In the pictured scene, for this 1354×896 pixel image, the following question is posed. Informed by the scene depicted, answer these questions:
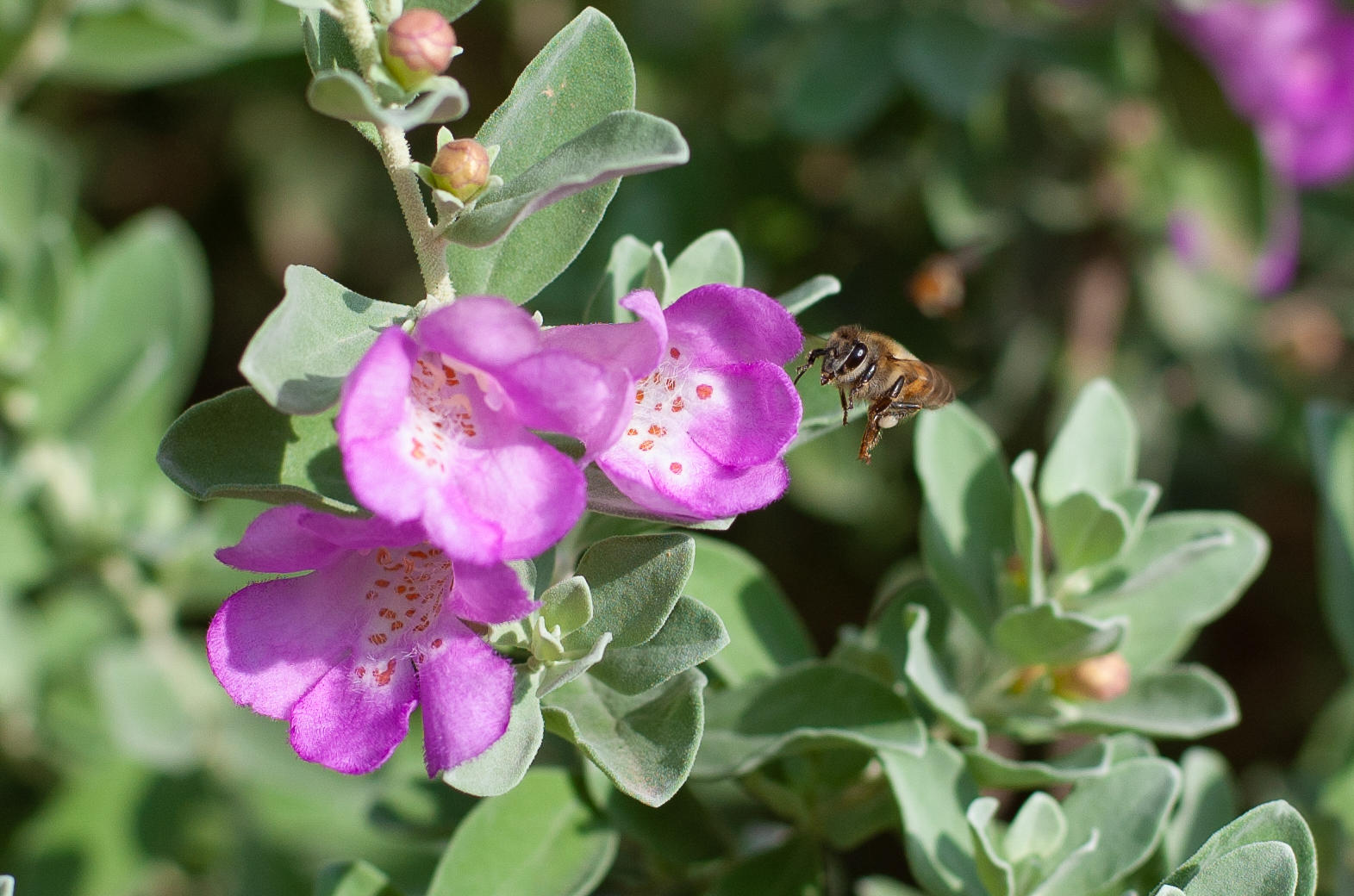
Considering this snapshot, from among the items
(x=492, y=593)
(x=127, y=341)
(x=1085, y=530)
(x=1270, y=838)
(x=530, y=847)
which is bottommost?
(x=127, y=341)

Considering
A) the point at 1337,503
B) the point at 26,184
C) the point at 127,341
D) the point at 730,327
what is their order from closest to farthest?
the point at 730,327
the point at 1337,503
the point at 127,341
the point at 26,184

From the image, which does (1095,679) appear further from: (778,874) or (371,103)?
(371,103)

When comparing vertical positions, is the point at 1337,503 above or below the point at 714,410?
below

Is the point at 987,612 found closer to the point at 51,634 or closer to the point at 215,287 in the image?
the point at 51,634

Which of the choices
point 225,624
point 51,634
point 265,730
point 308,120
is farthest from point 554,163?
point 308,120

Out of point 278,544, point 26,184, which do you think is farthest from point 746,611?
point 26,184

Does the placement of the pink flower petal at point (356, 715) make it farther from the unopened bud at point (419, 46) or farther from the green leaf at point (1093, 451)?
the green leaf at point (1093, 451)

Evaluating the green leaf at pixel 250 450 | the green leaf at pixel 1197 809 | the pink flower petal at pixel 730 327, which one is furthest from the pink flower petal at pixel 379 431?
the green leaf at pixel 1197 809
